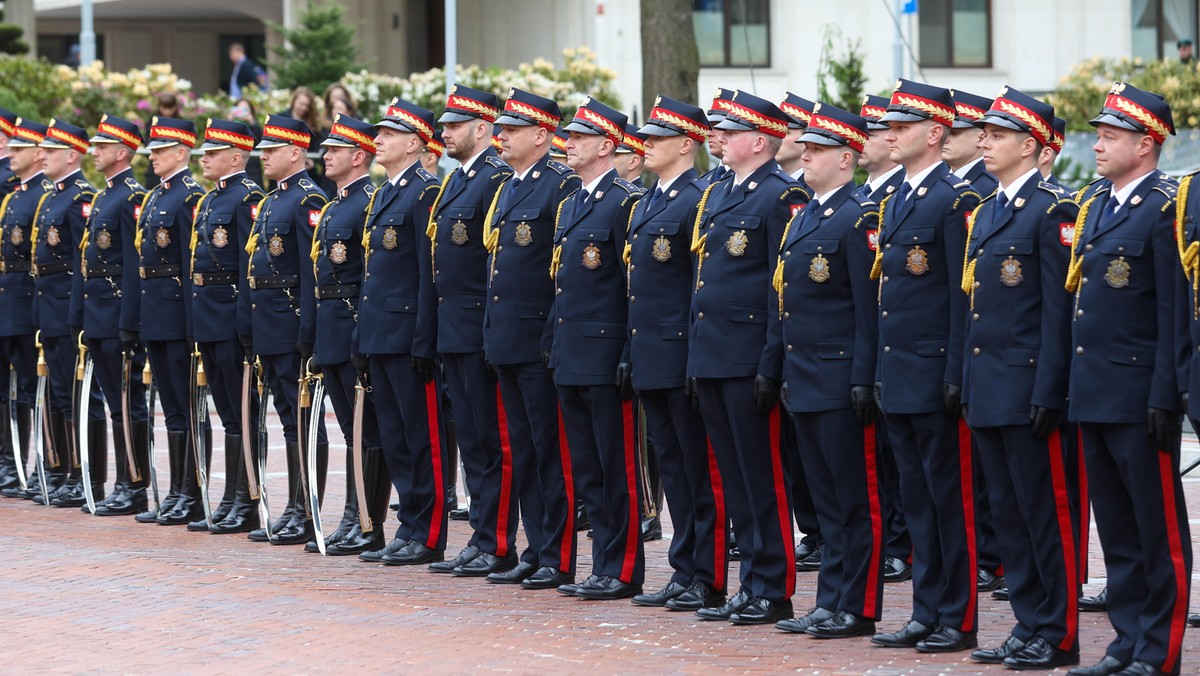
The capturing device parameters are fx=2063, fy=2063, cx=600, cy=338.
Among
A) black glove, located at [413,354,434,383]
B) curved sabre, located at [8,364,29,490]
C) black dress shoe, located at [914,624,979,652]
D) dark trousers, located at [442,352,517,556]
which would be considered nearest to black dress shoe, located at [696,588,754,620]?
black dress shoe, located at [914,624,979,652]

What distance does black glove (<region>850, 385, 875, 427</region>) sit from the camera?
7875mm

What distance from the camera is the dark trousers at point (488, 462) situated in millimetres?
9711

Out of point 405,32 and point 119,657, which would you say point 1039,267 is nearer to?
point 119,657

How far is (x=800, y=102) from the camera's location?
→ 366 inches

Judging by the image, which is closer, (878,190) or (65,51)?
(878,190)

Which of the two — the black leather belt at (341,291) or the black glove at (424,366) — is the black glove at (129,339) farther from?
the black glove at (424,366)

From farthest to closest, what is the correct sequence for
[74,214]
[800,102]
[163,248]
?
[74,214] → [163,248] → [800,102]

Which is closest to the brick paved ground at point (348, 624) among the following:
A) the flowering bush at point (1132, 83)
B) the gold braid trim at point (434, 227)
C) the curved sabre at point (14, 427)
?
the gold braid trim at point (434, 227)

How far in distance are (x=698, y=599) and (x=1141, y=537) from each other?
7.35ft

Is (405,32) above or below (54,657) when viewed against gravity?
above

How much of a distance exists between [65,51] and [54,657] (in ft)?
120

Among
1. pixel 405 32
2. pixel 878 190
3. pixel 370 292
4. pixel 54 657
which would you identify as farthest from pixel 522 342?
pixel 405 32

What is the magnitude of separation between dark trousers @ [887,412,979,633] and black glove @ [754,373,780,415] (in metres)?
0.56

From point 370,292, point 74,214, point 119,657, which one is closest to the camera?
point 119,657
